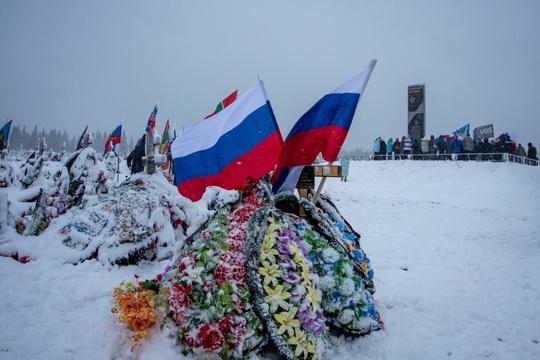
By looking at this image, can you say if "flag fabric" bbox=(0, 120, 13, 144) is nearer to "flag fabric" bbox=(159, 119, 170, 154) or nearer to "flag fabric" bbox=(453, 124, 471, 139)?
"flag fabric" bbox=(159, 119, 170, 154)

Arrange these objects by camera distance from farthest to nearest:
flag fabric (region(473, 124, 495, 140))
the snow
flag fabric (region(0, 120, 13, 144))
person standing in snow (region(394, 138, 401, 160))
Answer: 1. person standing in snow (region(394, 138, 401, 160))
2. flag fabric (region(473, 124, 495, 140))
3. flag fabric (region(0, 120, 13, 144))
4. the snow

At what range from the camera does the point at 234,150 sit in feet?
11.7

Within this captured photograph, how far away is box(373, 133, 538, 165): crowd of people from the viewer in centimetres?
2158

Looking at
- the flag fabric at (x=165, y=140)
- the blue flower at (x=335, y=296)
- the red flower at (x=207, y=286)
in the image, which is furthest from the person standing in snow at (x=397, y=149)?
the red flower at (x=207, y=286)

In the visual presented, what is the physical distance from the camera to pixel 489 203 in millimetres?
14344

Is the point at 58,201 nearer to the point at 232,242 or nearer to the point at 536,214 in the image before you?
the point at 232,242

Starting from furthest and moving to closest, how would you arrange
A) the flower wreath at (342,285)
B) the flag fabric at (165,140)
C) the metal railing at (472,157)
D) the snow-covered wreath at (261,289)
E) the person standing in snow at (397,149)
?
the person standing in snow at (397,149) → the metal railing at (472,157) → the flag fabric at (165,140) → the flower wreath at (342,285) → the snow-covered wreath at (261,289)

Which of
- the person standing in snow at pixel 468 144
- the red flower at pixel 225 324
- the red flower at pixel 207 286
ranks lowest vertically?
the red flower at pixel 225 324

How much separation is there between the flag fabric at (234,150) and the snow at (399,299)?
1691 mm

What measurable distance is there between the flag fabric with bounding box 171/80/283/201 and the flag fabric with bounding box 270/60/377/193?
343mm

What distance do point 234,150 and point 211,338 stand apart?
6.51 ft

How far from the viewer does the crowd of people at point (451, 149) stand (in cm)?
2158

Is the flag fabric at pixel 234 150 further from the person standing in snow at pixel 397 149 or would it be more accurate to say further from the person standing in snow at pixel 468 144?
the person standing in snow at pixel 397 149

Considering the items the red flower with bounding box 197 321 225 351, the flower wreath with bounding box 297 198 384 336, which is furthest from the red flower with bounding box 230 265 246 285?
the flower wreath with bounding box 297 198 384 336
